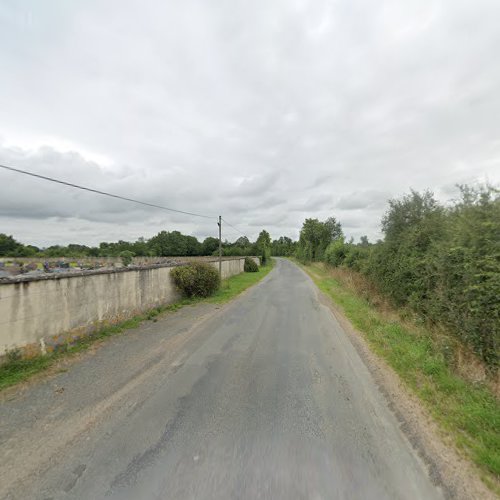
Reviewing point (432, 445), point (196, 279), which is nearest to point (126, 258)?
point (196, 279)

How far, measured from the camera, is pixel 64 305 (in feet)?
19.7

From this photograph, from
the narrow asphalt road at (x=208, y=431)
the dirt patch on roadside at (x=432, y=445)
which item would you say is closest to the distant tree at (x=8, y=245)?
the narrow asphalt road at (x=208, y=431)

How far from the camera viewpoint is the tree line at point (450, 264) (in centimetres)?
456

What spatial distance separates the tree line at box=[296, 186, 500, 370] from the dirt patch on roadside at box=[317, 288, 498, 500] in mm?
1816

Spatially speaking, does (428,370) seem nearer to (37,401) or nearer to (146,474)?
(146,474)

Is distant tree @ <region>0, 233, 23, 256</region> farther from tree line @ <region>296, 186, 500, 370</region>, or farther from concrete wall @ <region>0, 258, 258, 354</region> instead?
tree line @ <region>296, 186, 500, 370</region>

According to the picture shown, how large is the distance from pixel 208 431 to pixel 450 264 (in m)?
5.94

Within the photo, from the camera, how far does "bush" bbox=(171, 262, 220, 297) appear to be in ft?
38.6

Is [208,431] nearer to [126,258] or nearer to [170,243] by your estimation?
[126,258]

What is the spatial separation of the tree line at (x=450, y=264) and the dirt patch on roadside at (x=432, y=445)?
1816 mm

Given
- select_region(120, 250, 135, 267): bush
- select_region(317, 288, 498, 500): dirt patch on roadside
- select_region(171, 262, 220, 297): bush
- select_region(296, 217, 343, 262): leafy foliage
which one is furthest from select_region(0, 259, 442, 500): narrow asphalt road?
select_region(296, 217, 343, 262): leafy foliage

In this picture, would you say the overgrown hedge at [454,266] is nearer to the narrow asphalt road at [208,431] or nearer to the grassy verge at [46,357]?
the narrow asphalt road at [208,431]

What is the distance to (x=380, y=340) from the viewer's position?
6496 mm

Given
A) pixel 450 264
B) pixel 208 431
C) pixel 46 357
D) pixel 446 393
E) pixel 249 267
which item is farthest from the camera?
pixel 249 267
